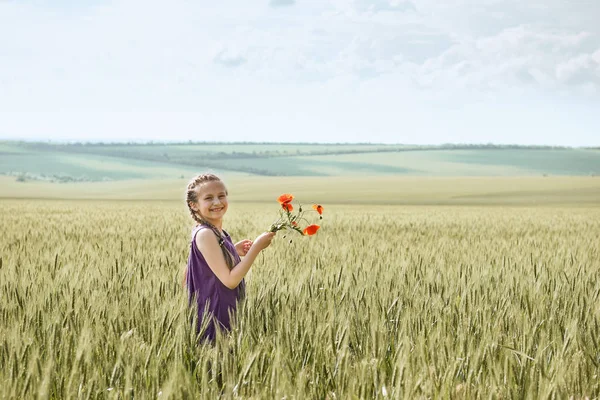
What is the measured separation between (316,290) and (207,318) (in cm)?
88

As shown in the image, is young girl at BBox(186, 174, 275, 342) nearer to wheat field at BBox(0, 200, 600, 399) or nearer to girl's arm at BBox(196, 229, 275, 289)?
girl's arm at BBox(196, 229, 275, 289)

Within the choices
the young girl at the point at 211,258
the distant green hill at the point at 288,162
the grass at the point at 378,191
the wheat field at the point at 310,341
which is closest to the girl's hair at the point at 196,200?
the young girl at the point at 211,258

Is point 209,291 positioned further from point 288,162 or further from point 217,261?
point 288,162

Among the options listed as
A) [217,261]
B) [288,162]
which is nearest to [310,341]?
[217,261]

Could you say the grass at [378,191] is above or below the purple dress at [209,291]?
below

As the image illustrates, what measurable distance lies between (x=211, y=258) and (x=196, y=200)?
33 cm

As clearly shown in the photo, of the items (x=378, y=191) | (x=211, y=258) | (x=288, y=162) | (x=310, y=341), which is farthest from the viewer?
(x=288, y=162)

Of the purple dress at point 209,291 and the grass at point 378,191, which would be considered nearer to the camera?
the purple dress at point 209,291

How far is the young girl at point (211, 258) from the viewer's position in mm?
3303

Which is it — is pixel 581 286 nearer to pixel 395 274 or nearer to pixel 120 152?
pixel 395 274

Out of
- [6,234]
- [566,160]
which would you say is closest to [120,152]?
[566,160]

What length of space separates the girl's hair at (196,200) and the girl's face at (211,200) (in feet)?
0.10

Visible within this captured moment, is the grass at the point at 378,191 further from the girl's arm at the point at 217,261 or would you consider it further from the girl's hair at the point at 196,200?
the girl's arm at the point at 217,261

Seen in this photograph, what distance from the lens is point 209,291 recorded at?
3.38m
